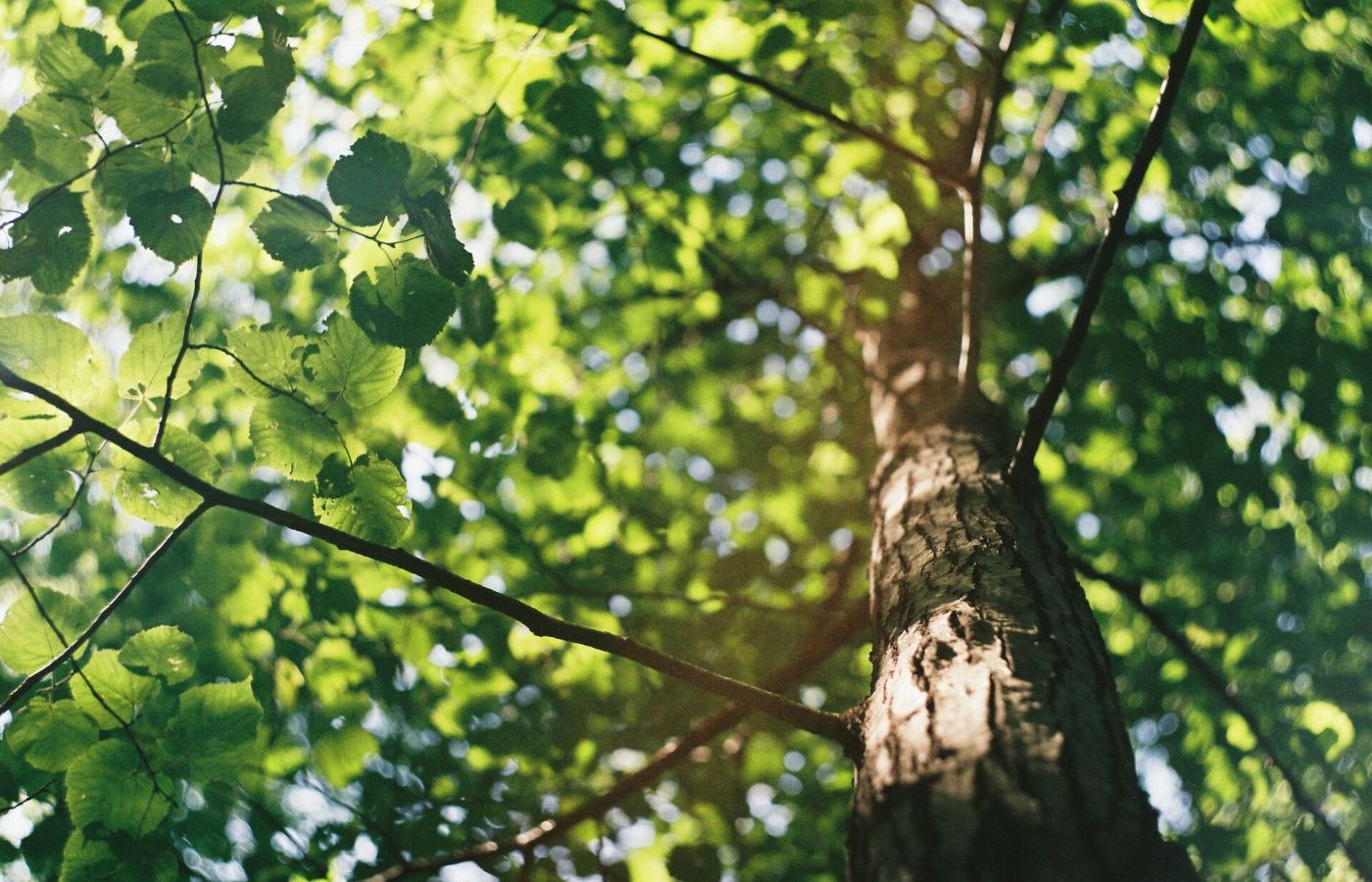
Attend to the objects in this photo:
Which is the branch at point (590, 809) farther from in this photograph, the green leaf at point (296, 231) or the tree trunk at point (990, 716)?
the green leaf at point (296, 231)

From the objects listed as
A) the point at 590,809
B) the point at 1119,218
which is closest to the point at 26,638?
the point at 590,809

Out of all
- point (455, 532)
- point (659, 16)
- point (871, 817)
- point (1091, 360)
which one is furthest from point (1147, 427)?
point (871, 817)

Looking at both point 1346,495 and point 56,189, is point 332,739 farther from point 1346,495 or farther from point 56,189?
point 1346,495

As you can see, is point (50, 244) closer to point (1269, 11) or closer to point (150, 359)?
point (150, 359)

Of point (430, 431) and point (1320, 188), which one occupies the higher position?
point (1320, 188)

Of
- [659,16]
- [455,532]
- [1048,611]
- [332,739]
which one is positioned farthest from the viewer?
[455,532]

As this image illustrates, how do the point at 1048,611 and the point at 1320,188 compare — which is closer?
the point at 1048,611

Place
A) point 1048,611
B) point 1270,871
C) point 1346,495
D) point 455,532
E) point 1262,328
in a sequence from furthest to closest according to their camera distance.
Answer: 1. point 1346,495
2. point 1262,328
3. point 1270,871
4. point 455,532
5. point 1048,611

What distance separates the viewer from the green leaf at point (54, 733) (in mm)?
1388

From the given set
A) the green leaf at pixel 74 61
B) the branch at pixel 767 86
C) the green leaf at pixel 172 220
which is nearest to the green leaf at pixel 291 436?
the green leaf at pixel 172 220

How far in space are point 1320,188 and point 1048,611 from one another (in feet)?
10.3

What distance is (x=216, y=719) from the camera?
144 centimetres

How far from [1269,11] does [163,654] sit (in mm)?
2356

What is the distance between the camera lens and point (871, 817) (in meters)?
1.04
